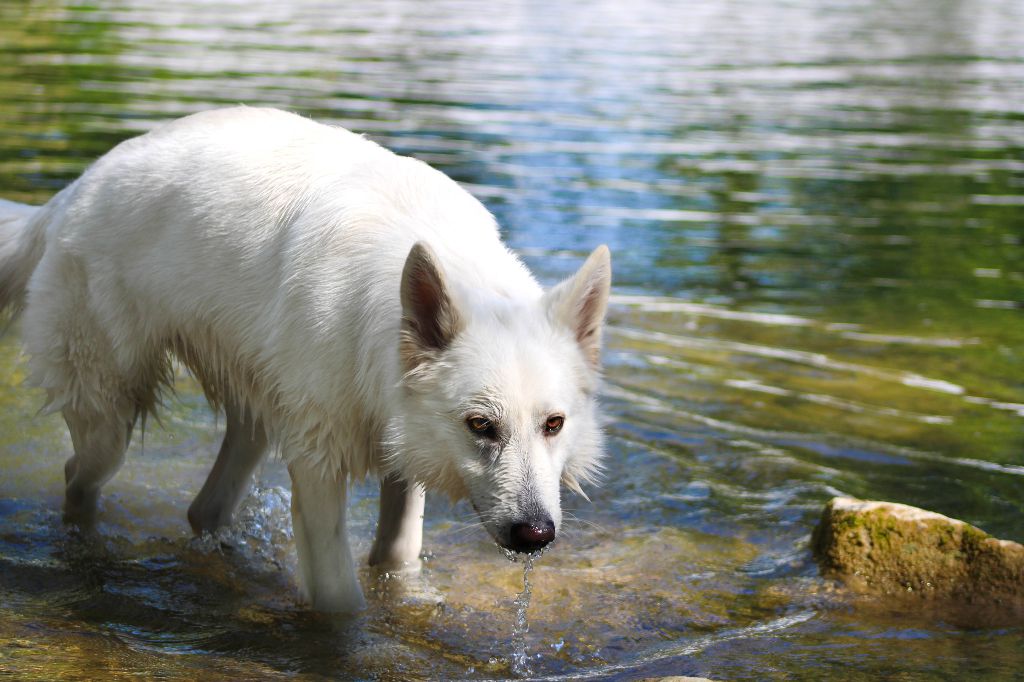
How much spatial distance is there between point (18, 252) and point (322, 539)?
2520 mm

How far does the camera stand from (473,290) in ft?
17.6

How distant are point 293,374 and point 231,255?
2.44 ft

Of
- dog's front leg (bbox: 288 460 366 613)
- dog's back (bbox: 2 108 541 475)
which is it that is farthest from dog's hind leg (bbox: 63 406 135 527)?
dog's front leg (bbox: 288 460 366 613)

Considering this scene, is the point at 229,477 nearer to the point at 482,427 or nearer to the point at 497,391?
the point at 482,427

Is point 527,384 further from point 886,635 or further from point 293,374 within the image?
point 886,635

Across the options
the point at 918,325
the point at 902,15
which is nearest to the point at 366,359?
the point at 918,325

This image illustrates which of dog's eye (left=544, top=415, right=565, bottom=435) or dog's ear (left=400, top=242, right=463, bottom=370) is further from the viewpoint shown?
dog's eye (left=544, top=415, right=565, bottom=435)

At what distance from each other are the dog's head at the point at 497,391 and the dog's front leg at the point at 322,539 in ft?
2.16

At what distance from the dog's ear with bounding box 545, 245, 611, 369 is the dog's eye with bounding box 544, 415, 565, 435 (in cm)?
35

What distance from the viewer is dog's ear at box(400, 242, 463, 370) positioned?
16.5ft

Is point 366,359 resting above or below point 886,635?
above

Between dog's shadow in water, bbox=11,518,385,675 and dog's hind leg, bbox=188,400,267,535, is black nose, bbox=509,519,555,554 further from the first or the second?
dog's hind leg, bbox=188,400,267,535

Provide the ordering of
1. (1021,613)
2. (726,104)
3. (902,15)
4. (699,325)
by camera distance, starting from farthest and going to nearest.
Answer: (902,15) < (726,104) < (699,325) < (1021,613)

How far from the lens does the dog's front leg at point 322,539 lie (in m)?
5.95
